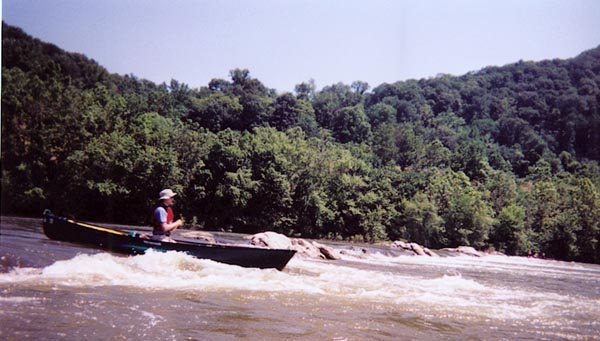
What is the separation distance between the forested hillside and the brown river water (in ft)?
11.2

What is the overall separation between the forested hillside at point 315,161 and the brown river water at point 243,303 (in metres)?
3.40

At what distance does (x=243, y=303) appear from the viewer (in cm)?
446

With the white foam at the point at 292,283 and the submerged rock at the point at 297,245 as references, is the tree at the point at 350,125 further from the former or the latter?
the white foam at the point at 292,283

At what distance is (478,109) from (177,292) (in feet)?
41.7

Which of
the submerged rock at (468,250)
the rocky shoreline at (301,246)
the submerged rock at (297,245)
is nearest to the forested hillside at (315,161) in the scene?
the submerged rock at (468,250)

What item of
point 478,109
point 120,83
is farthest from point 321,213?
point 120,83

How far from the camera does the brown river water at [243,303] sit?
334 centimetres

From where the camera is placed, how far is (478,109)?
15156 mm

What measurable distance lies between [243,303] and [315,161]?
1111 centimetres

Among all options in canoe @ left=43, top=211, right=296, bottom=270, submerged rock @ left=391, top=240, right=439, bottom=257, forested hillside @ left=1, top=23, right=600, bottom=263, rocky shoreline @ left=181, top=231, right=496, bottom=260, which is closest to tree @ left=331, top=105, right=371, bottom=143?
forested hillside @ left=1, top=23, right=600, bottom=263

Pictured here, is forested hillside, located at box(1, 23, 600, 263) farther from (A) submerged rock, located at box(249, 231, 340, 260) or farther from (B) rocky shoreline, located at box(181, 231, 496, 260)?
(A) submerged rock, located at box(249, 231, 340, 260)

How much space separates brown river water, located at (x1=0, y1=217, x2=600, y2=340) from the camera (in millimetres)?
3344

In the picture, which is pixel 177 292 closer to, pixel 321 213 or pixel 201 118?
pixel 321 213

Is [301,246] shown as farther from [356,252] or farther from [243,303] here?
[243,303]
